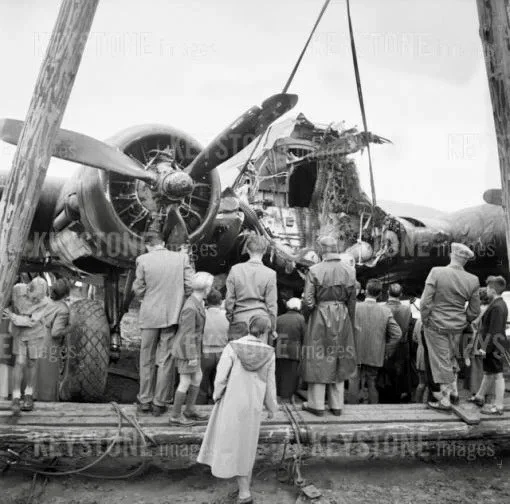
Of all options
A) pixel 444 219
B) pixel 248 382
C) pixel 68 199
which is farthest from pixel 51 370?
pixel 444 219

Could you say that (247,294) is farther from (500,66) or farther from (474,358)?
(474,358)

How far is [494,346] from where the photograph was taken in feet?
15.7

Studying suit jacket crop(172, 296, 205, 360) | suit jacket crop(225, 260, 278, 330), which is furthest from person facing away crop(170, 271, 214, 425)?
suit jacket crop(225, 260, 278, 330)

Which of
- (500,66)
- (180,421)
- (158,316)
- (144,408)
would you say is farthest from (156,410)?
(500,66)

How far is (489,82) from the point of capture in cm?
360

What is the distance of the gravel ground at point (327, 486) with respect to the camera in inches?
150

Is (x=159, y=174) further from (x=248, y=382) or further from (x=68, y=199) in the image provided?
(x=248, y=382)

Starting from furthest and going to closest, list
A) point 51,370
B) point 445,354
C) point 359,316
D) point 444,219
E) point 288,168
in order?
point 444,219 < point 288,168 < point 359,316 < point 51,370 < point 445,354

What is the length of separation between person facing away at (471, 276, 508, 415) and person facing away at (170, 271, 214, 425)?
2706mm

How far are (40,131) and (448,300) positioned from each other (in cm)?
383

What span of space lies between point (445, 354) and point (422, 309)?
47cm

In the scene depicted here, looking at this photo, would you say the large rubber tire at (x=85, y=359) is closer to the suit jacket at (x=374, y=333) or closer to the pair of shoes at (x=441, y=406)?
the suit jacket at (x=374, y=333)

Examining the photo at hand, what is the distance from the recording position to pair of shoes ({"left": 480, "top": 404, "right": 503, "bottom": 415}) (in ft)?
15.8

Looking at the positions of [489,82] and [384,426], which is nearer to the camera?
[489,82]
